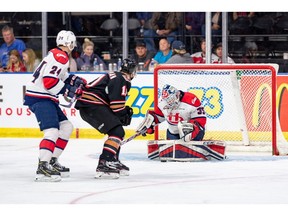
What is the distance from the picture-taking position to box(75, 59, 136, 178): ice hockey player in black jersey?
28.9 ft

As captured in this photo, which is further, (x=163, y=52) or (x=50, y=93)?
(x=163, y=52)

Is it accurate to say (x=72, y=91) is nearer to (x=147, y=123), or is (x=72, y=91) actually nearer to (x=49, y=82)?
(x=49, y=82)

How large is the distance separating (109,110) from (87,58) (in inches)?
159

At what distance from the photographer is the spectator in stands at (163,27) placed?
12.8 m

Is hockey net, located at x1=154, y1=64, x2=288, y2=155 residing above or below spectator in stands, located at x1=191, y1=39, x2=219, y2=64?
below

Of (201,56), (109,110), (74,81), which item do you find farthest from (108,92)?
(201,56)

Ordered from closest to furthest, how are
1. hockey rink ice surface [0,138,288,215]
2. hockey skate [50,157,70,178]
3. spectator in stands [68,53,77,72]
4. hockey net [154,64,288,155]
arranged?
1. hockey rink ice surface [0,138,288,215]
2. hockey skate [50,157,70,178]
3. hockey net [154,64,288,155]
4. spectator in stands [68,53,77,72]

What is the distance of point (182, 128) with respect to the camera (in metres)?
10.1

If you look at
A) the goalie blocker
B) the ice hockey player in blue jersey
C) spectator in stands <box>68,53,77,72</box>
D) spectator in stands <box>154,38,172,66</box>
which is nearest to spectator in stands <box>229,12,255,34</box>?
spectator in stands <box>154,38,172,66</box>

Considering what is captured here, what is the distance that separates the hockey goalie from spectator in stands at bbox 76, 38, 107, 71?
2.65 metres

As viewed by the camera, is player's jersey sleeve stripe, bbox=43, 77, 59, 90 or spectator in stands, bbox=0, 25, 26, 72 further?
spectator in stands, bbox=0, 25, 26, 72

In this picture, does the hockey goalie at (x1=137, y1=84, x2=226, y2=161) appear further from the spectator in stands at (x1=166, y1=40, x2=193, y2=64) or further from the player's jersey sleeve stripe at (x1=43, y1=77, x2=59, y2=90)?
the spectator in stands at (x1=166, y1=40, x2=193, y2=64)

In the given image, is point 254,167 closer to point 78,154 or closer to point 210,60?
point 78,154
